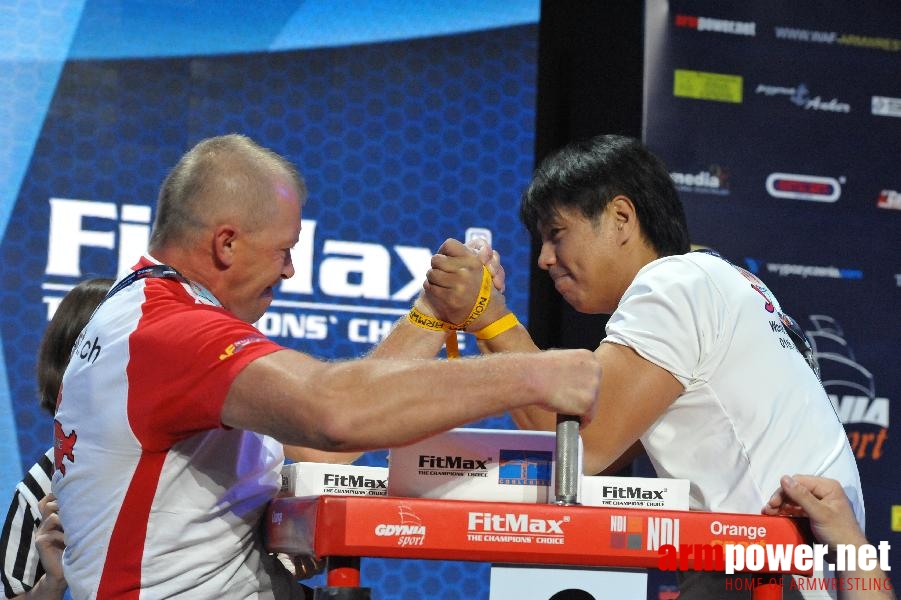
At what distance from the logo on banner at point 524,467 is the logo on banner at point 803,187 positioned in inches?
114

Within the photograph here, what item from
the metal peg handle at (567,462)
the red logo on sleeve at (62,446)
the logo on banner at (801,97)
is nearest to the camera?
the metal peg handle at (567,462)

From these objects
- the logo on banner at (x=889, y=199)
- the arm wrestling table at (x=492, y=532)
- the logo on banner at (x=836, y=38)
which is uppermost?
the logo on banner at (x=836, y=38)

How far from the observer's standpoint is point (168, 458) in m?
1.69

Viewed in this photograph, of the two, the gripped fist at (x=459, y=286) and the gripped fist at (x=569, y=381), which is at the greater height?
the gripped fist at (x=459, y=286)

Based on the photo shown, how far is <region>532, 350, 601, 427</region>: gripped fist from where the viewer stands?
1492 millimetres

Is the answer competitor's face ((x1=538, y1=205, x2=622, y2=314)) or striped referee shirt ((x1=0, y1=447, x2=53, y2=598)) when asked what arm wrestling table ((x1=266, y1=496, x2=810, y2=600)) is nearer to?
competitor's face ((x1=538, y1=205, x2=622, y2=314))

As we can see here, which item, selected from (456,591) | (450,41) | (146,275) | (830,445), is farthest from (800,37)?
(146,275)

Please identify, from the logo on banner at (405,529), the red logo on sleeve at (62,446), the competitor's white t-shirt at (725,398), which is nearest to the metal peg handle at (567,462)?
the logo on banner at (405,529)

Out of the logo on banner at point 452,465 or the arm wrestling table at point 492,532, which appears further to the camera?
the logo on banner at point 452,465

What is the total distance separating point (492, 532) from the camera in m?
1.42

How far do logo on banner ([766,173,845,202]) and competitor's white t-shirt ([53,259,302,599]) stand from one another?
2910 millimetres

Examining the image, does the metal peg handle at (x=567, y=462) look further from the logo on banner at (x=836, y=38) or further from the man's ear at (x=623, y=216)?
the logo on banner at (x=836, y=38)

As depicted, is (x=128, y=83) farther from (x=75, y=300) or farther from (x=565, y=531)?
(x=565, y=531)

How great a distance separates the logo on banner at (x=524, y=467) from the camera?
1.55 m
